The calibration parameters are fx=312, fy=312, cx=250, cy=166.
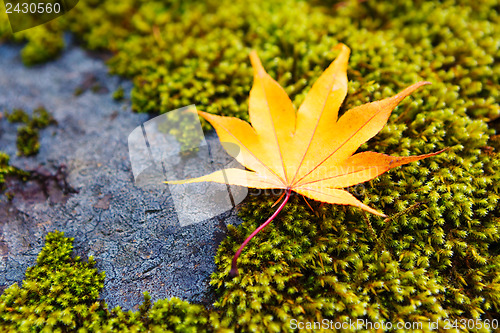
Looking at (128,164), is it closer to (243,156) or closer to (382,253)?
(243,156)

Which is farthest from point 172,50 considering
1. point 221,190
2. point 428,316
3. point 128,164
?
point 428,316

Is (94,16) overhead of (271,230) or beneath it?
overhead

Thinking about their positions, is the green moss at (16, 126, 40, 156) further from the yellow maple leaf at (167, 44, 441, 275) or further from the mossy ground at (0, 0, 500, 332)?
the yellow maple leaf at (167, 44, 441, 275)

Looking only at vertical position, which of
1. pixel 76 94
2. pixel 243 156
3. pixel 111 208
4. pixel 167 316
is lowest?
pixel 167 316

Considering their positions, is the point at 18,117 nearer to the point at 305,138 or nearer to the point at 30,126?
the point at 30,126

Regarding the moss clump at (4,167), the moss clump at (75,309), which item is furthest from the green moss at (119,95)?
the moss clump at (75,309)

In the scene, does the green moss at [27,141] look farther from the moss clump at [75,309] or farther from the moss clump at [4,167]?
the moss clump at [75,309]

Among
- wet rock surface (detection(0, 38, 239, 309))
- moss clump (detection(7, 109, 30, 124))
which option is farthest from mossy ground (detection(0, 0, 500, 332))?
moss clump (detection(7, 109, 30, 124))
